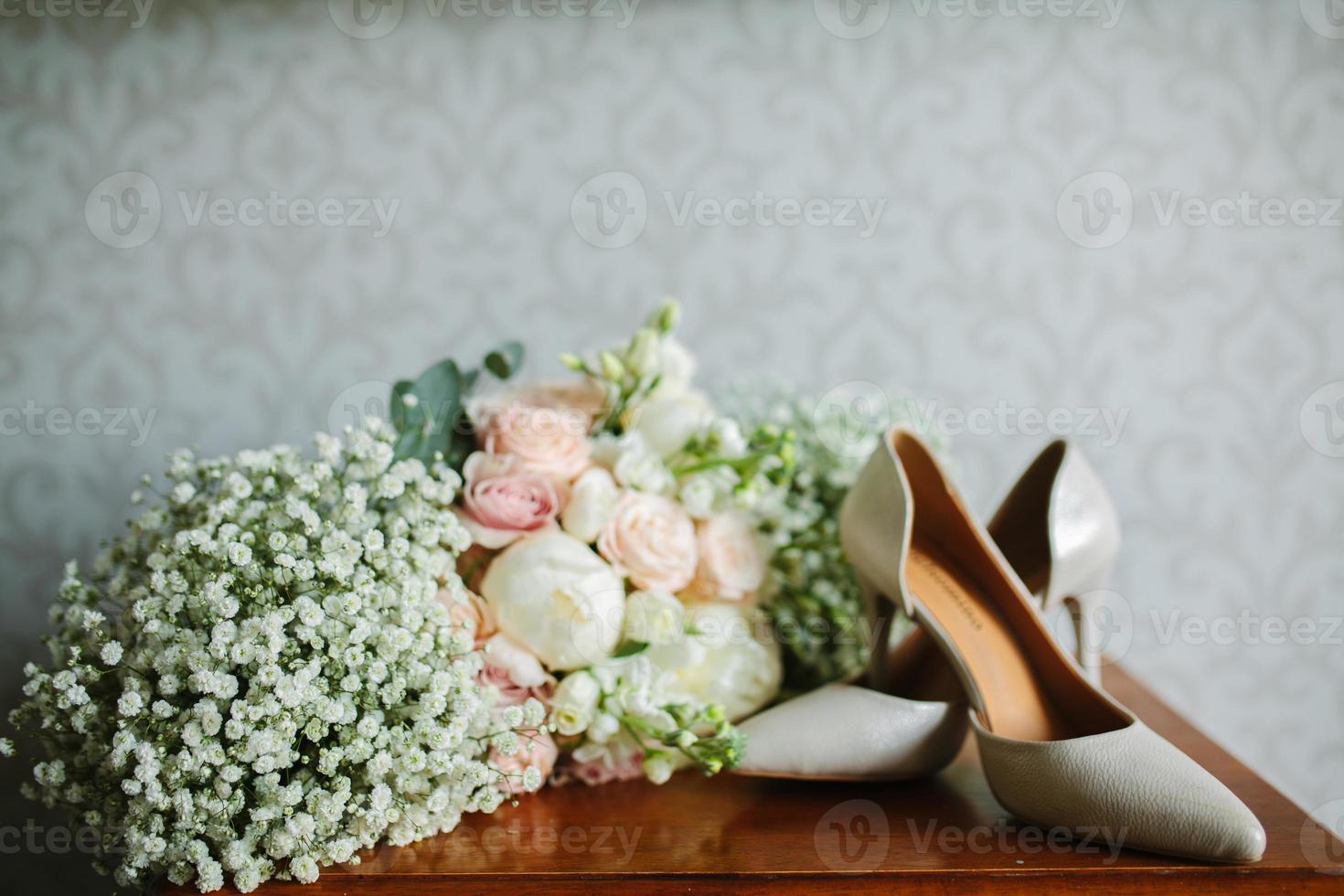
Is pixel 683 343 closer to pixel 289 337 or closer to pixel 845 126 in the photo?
pixel 845 126

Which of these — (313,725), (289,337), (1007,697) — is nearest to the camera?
(313,725)

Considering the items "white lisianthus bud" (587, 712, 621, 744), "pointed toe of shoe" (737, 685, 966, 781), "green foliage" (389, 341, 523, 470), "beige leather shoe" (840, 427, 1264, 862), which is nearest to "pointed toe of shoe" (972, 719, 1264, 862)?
"beige leather shoe" (840, 427, 1264, 862)

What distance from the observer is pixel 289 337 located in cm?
127

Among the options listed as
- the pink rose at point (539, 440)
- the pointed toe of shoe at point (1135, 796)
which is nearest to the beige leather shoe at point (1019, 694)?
the pointed toe of shoe at point (1135, 796)

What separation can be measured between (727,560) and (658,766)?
234mm

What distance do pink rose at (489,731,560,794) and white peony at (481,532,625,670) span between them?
0.08m

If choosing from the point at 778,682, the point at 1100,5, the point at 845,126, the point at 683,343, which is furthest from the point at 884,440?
the point at 1100,5

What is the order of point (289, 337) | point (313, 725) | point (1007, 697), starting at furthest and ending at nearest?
point (289, 337)
point (1007, 697)
point (313, 725)

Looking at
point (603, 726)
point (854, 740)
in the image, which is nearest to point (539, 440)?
point (603, 726)

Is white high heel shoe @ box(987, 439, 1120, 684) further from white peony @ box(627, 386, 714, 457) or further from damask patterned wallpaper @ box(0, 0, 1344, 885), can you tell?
white peony @ box(627, 386, 714, 457)

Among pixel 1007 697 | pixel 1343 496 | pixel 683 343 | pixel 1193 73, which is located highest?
pixel 1193 73

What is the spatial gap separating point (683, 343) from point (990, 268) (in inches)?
18.5

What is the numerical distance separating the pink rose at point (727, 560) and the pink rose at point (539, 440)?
165 mm

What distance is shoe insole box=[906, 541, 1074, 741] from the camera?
942 mm
